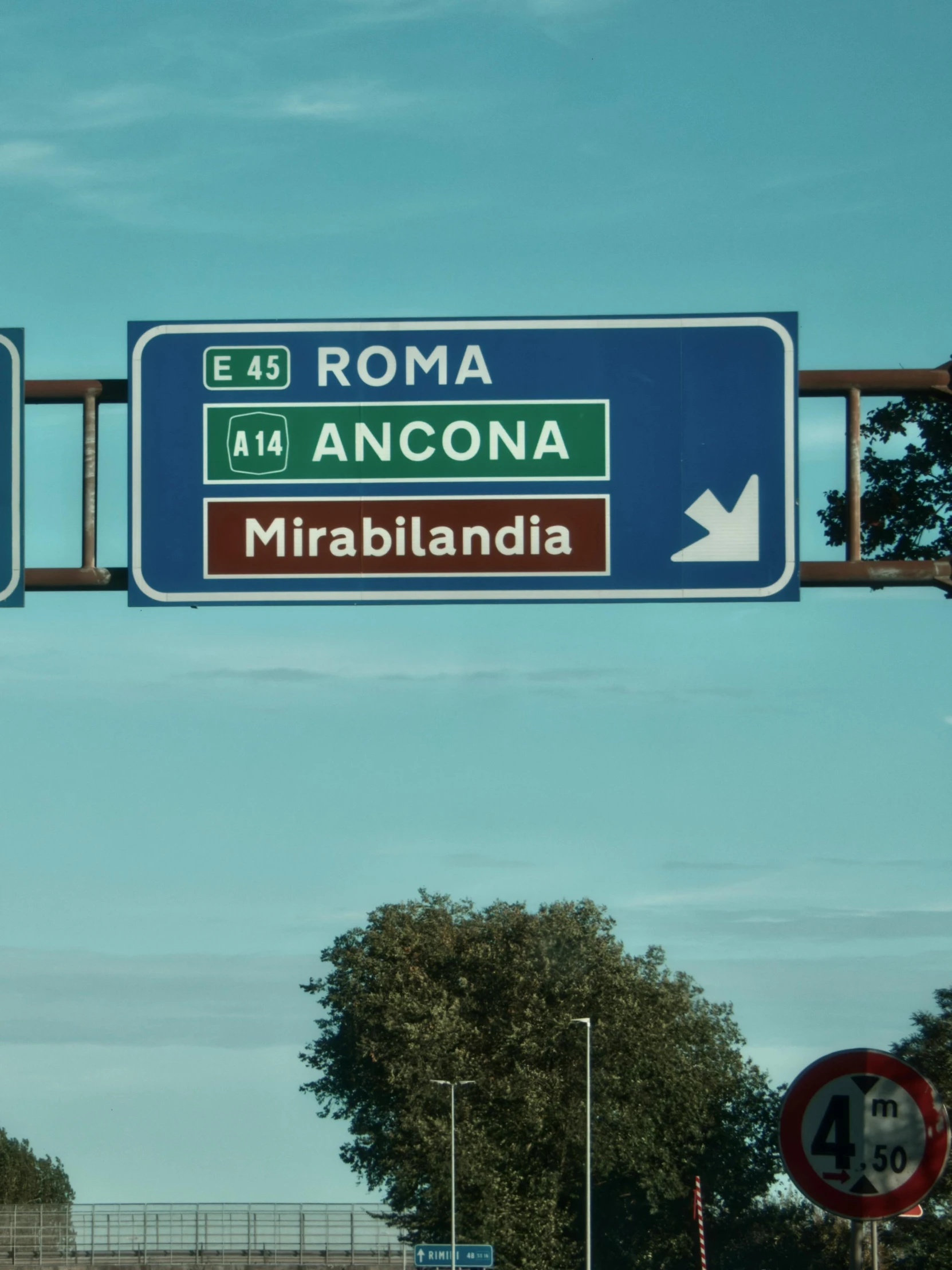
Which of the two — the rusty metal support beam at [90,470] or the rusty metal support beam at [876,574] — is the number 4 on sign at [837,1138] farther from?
the rusty metal support beam at [90,470]

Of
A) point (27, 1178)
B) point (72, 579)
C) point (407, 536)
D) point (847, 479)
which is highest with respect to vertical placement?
point (847, 479)

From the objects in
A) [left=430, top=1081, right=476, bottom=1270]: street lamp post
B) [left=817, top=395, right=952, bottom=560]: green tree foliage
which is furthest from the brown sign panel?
[left=430, top=1081, right=476, bottom=1270]: street lamp post

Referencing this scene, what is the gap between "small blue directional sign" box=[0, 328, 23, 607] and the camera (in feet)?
39.5

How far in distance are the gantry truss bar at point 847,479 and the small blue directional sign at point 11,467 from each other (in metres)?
0.14

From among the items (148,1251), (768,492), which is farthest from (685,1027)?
(768,492)

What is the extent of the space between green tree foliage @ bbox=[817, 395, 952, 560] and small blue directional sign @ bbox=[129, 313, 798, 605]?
12041 millimetres

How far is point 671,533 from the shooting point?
11.7 metres

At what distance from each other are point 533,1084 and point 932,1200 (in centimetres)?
1885

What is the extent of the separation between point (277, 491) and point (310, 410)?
0.52m

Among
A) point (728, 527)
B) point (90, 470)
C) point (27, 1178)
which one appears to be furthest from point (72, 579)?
point (27, 1178)

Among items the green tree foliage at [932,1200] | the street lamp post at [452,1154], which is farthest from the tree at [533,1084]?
the green tree foliage at [932,1200]

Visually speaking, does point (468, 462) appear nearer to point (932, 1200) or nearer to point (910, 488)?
point (910, 488)

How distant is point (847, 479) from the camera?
39.7 feet

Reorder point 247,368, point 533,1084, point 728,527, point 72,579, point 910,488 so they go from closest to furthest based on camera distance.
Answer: point 728,527
point 247,368
point 72,579
point 910,488
point 533,1084
